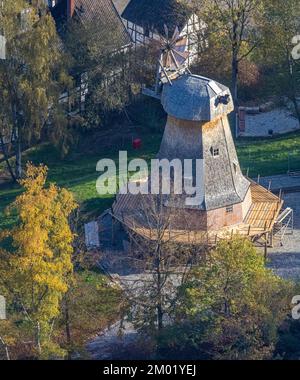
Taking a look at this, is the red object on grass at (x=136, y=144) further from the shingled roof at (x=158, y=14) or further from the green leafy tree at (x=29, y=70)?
the shingled roof at (x=158, y=14)

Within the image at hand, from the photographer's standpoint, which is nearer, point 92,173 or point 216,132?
point 216,132

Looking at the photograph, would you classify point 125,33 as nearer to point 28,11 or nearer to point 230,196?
point 28,11

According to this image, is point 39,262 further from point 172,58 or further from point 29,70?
point 29,70

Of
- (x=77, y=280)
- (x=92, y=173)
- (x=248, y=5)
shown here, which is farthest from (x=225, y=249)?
(x=248, y=5)

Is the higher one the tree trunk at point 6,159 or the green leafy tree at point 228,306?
the tree trunk at point 6,159

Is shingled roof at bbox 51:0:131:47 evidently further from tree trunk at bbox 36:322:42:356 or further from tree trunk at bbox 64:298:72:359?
tree trunk at bbox 36:322:42:356

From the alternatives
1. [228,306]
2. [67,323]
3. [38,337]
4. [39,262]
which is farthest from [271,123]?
[39,262]

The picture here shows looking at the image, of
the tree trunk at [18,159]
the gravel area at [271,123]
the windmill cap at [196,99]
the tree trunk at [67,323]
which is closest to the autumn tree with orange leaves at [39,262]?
the tree trunk at [67,323]
